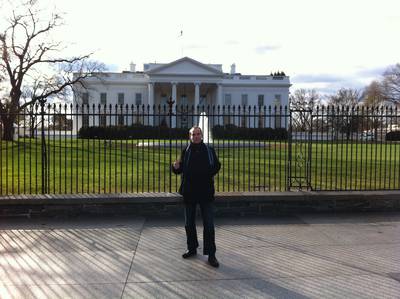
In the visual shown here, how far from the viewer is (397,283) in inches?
194

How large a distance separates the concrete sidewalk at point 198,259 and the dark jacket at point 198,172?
2.80 feet

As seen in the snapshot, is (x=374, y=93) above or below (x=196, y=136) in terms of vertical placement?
above

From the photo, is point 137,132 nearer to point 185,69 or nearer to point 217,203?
point 217,203

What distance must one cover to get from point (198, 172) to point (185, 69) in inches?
2867

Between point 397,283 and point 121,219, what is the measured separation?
15.7 ft

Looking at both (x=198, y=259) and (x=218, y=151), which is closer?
(x=198, y=259)

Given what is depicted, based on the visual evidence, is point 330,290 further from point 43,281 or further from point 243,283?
point 43,281

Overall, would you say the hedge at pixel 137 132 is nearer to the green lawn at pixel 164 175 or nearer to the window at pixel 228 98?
the green lawn at pixel 164 175

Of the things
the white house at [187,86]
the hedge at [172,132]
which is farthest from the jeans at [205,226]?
the white house at [187,86]

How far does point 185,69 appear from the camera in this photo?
7712 centimetres

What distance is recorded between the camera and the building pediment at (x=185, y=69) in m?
76.8

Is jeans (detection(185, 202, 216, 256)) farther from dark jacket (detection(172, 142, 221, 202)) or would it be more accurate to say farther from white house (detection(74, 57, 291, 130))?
white house (detection(74, 57, 291, 130))

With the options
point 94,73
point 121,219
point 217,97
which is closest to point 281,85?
point 217,97

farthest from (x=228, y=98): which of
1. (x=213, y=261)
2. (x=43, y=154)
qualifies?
(x=213, y=261)
